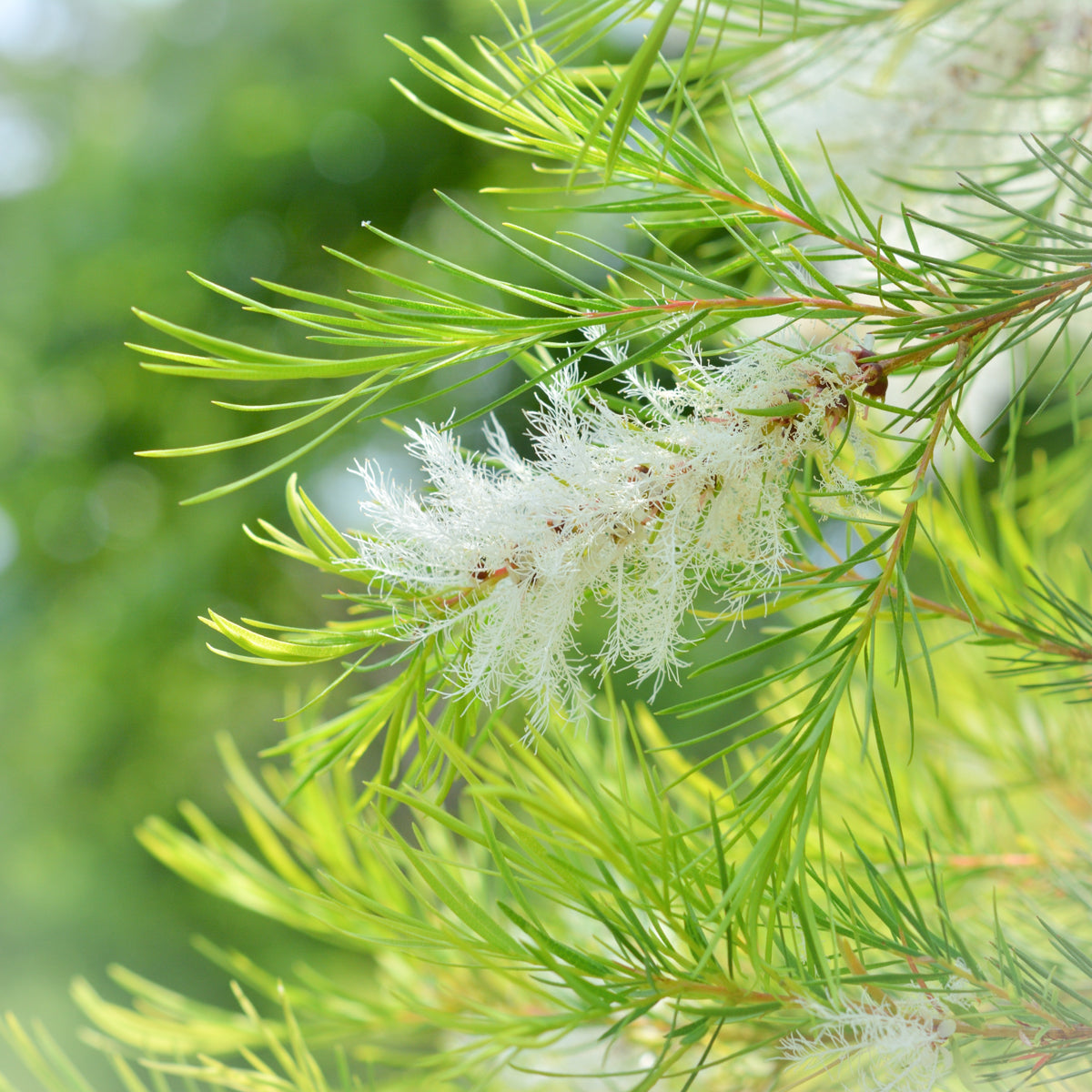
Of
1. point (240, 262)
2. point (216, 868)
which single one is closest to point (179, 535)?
point (240, 262)

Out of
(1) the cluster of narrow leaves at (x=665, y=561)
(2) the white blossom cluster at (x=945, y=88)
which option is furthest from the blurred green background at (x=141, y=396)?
(1) the cluster of narrow leaves at (x=665, y=561)

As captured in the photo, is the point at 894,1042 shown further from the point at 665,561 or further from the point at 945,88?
the point at 945,88

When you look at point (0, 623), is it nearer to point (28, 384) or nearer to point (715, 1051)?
point (28, 384)

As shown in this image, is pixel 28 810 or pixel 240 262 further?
pixel 28 810

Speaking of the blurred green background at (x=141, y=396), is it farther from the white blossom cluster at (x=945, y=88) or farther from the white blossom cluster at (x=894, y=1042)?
the white blossom cluster at (x=894, y=1042)

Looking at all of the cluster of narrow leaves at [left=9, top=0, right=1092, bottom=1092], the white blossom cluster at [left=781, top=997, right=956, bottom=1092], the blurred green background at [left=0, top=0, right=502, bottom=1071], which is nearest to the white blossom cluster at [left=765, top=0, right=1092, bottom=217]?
the cluster of narrow leaves at [left=9, top=0, right=1092, bottom=1092]

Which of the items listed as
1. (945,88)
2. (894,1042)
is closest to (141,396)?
(945,88)
